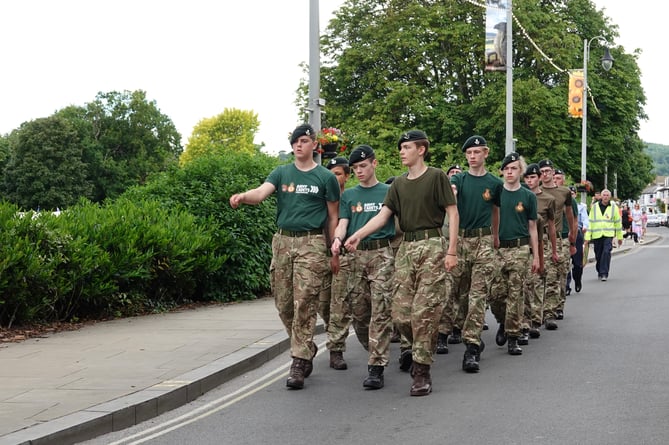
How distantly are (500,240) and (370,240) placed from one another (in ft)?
6.27

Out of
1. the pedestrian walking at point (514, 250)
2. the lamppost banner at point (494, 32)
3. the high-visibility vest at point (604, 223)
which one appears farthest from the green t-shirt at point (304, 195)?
the lamppost banner at point (494, 32)

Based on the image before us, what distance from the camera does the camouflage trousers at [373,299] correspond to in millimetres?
7156

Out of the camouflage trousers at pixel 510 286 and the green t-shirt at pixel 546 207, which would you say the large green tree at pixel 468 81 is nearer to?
the green t-shirt at pixel 546 207

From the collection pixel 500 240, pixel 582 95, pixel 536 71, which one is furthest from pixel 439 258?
pixel 536 71

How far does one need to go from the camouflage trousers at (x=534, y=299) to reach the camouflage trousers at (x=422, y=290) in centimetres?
306

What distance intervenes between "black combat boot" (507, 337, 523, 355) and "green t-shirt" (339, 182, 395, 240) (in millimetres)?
1955

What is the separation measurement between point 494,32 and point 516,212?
42.4 ft

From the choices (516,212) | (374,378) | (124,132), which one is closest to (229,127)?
(124,132)

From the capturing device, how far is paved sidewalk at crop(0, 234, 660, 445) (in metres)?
5.65

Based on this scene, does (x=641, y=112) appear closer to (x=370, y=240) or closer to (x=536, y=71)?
(x=536, y=71)

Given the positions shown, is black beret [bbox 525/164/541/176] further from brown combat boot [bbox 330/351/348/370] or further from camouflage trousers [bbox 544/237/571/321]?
brown combat boot [bbox 330/351/348/370]

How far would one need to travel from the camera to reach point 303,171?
7.29 metres

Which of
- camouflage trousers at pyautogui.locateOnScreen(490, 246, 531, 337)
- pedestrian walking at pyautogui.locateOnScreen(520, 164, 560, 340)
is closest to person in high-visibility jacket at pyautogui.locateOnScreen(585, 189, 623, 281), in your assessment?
pedestrian walking at pyautogui.locateOnScreen(520, 164, 560, 340)

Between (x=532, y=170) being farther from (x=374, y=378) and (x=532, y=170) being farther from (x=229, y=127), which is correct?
(x=229, y=127)
